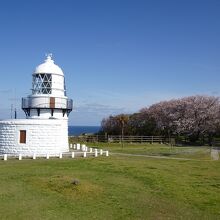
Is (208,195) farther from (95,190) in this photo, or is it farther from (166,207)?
(95,190)

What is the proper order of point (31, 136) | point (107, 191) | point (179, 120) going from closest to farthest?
point (107, 191), point (31, 136), point (179, 120)

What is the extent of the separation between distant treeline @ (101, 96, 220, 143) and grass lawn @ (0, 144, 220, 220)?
109ft

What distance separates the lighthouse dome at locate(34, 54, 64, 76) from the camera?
40.0 meters

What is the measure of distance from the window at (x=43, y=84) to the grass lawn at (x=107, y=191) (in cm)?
1042

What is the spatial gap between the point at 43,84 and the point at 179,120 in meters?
31.6

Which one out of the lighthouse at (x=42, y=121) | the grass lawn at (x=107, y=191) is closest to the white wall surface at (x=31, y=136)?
the lighthouse at (x=42, y=121)

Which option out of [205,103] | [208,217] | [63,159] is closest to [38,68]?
[63,159]

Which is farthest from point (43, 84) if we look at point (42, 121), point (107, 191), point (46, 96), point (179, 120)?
point (179, 120)

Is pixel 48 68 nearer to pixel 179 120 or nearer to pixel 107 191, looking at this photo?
pixel 107 191

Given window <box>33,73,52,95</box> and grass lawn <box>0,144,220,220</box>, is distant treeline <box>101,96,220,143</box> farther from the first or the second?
grass lawn <box>0,144,220,220</box>

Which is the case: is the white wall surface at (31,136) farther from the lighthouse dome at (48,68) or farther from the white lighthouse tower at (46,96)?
the lighthouse dome at (48,68)

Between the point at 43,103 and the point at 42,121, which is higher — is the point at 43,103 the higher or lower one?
the higher one

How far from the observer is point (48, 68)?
4019 centimetres

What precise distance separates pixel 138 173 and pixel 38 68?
18227mm
